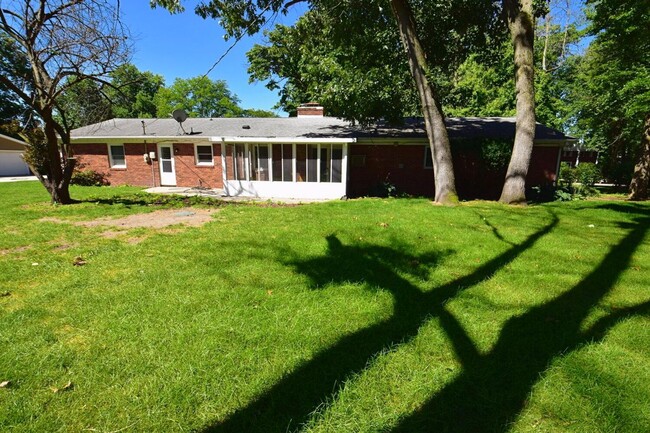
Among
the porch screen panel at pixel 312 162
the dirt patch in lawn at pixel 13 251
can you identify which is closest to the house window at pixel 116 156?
the porch screen panel at pixel 312 162

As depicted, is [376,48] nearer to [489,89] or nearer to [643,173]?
[643,173]

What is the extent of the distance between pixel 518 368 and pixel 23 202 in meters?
14.5

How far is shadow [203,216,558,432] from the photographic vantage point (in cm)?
205

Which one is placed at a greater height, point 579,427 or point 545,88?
point 545,88

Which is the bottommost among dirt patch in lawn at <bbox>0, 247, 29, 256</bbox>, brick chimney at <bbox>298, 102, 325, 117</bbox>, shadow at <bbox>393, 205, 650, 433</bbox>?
shadow at <bbox>393, 205, 650, 433</bbox>

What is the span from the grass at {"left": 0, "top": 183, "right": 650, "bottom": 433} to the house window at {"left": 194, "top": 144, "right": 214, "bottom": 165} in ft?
35.8

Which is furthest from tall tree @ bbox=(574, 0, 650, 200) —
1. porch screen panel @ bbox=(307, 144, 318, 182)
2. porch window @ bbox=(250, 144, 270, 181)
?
porch window @ bbox=(250, 144, 270, 181)

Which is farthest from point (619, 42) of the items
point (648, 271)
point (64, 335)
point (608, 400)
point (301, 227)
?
point (64, 335)

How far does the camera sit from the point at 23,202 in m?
10.8

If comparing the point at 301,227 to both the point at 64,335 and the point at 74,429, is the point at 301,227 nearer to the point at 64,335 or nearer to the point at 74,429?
the point at 64,335

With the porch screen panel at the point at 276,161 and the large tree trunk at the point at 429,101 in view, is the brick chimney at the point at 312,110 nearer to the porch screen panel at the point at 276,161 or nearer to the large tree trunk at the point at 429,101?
the porch screen panel at the point at 276,161

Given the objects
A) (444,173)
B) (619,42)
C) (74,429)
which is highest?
(619,42)

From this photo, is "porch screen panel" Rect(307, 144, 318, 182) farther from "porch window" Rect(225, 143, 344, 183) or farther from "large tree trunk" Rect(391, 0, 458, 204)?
"large tree trunk" Rect(391, 0, 458, 204)

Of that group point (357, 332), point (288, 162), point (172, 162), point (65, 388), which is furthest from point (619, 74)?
point (172, 162)
